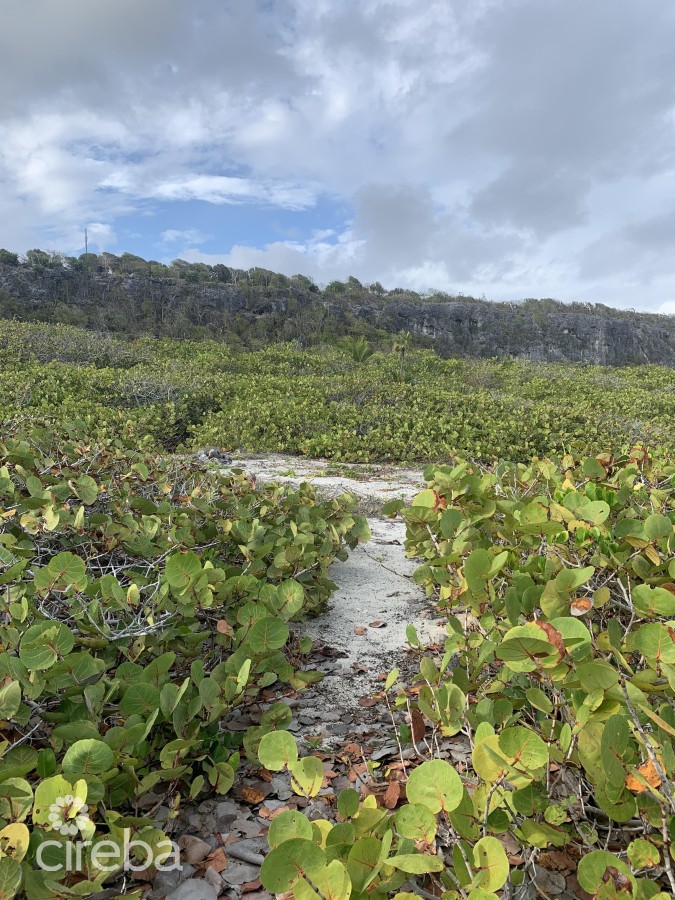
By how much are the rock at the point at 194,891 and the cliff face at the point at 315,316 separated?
2511 centimetres

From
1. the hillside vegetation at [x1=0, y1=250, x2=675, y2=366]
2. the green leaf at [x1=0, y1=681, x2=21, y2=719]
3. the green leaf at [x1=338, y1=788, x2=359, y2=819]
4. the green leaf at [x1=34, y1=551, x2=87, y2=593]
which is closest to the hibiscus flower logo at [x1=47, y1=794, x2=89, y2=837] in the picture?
the green leaf at [x1=0, y1=681, x2=21, y2=719]

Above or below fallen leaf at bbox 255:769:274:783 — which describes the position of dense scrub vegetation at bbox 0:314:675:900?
above

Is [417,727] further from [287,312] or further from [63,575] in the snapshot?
[287,312]

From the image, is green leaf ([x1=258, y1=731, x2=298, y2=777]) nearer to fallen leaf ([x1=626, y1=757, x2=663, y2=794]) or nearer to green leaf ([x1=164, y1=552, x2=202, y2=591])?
fallen leaf ([x1=626, y1=757, x2=663, y2=794])

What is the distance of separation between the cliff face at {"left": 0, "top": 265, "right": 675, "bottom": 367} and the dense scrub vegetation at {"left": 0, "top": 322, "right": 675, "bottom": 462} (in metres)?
12.4

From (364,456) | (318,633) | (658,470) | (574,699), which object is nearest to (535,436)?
(364,456)

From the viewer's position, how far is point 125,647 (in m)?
1.78

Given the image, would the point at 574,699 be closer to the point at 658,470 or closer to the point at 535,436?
the point at 658,470

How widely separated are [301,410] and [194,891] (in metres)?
8.28

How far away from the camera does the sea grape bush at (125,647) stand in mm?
1212

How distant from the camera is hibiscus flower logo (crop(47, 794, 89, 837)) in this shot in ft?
3.51

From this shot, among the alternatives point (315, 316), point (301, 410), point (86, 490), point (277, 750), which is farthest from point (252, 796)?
point (315, 316)

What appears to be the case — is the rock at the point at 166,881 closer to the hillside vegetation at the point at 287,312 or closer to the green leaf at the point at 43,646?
the green leaf at the point at 43,646

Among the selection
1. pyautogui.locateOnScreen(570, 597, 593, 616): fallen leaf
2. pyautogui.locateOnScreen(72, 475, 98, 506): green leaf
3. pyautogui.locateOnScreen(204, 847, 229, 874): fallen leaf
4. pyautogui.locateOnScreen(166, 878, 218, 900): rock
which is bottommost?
pyautogui.locateOnScreen(204, 847, 229, 874): fallen leaf
